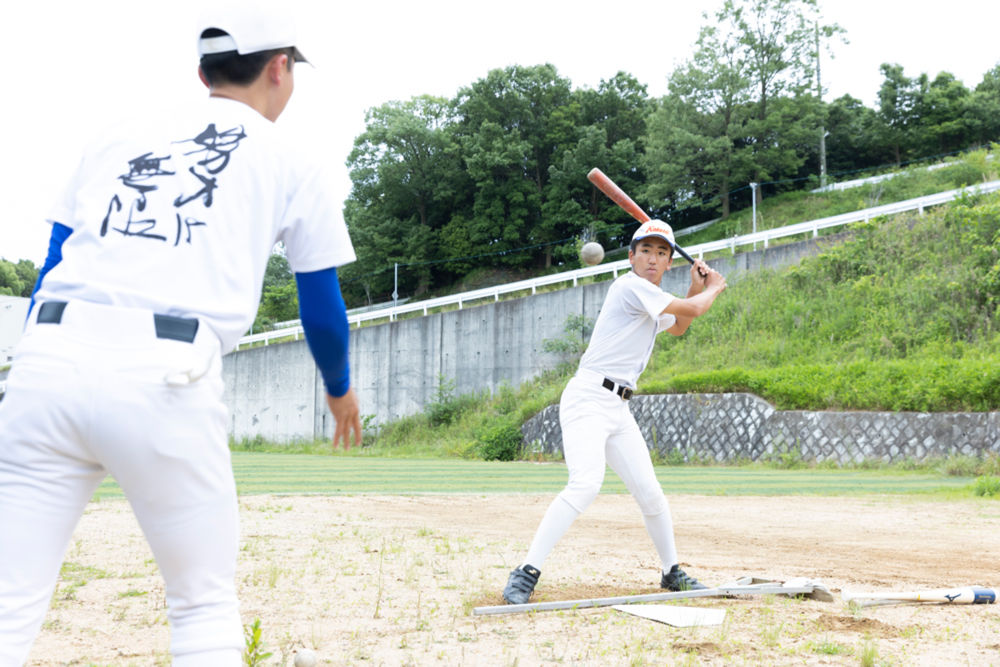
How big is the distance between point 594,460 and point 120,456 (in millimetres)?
3552

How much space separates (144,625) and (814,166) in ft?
163

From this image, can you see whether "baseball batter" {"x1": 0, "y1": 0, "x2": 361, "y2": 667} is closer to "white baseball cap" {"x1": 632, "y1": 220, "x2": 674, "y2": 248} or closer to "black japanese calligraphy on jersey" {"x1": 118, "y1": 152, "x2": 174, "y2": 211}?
"black japanese calligraphy on jersey" {"x1": 118, "y1": 152, "x2": 174, "y2": 211}

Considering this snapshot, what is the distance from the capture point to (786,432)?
2011cm

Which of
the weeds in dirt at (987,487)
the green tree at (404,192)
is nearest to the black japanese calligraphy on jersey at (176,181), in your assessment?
the weeds in dirt at (987,487)

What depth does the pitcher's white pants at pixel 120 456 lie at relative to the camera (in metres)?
2.02

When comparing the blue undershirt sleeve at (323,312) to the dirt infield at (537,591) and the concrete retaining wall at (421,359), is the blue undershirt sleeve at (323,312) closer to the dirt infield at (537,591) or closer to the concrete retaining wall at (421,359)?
the dirt infield at (537,591)

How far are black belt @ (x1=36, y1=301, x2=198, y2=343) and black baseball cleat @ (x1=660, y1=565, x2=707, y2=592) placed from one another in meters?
4.11

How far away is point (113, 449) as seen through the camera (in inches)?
80.0

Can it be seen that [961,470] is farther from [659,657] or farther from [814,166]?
[814,166]

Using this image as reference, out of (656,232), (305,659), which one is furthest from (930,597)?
(305,659)

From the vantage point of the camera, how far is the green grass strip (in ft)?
43.9

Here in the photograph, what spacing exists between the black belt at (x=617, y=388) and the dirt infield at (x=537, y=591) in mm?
1234

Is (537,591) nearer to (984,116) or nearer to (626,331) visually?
(626,331)

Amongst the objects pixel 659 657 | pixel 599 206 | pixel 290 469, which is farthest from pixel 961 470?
pixel 599 206
